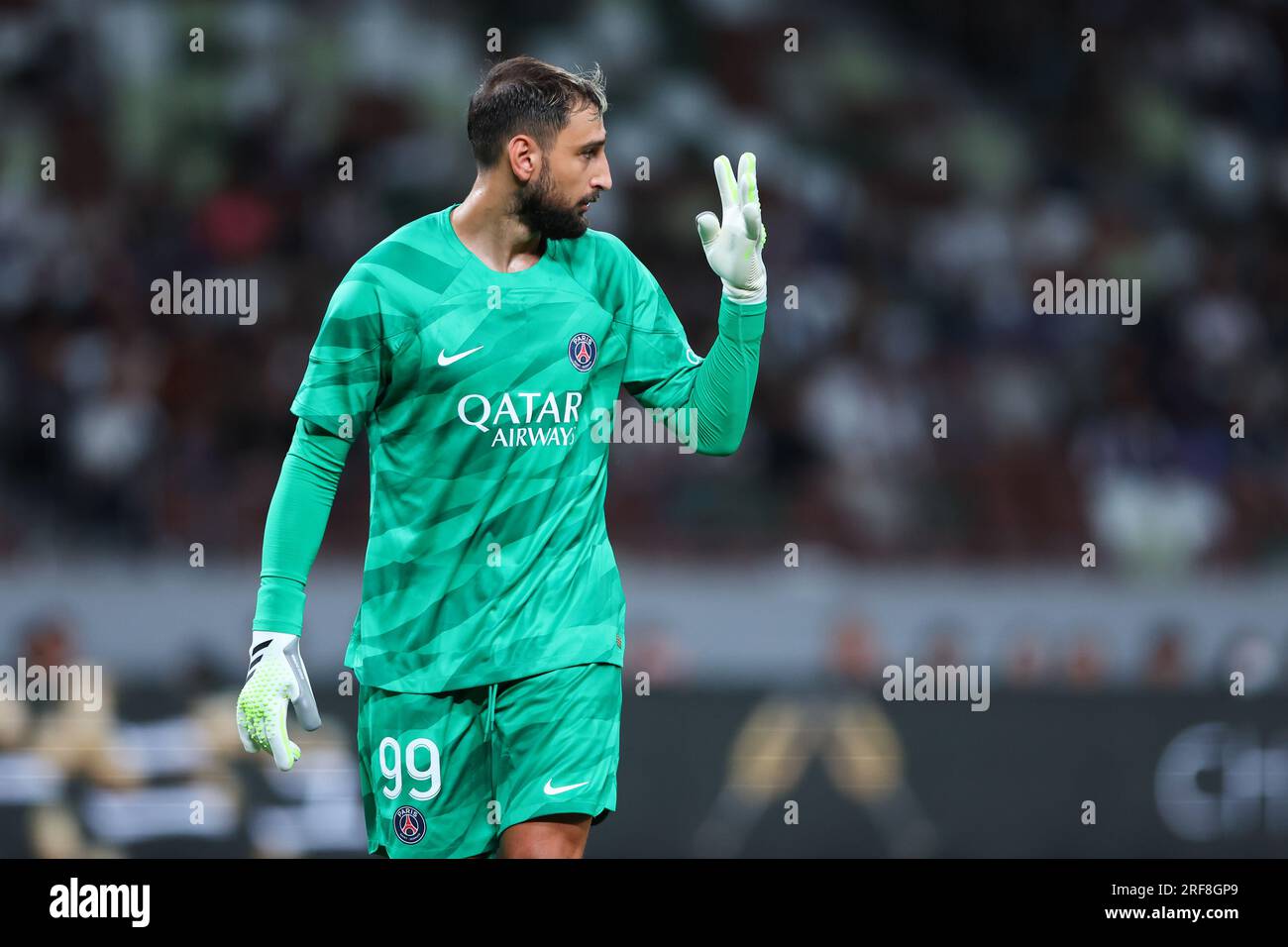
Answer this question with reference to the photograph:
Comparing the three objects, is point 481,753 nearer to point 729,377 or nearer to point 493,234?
point 729,377

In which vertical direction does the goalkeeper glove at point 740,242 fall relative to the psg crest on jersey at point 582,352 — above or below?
above

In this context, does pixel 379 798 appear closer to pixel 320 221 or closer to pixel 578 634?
pixel 578 634

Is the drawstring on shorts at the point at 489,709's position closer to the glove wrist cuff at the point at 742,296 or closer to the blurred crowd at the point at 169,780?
the glove wrist cuff at the point at 742,296

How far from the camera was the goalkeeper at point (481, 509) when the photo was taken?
12.9 ft

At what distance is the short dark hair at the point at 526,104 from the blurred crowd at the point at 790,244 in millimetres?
4824

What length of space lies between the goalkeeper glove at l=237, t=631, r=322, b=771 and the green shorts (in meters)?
0.18

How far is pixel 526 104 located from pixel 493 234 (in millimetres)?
310

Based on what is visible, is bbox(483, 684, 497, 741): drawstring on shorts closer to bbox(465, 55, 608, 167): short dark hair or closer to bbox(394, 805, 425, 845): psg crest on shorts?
bbox(394, 805, 425, 845): psg crest on shorts

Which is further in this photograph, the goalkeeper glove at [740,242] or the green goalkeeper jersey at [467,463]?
the goalkeeper glove at [740,242]

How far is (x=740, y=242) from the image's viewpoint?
4.17 meters

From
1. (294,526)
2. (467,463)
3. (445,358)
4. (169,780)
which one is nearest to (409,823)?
(294,526)

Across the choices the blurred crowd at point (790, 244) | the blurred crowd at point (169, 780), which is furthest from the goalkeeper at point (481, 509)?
the blurred crowd at point (790, 244)

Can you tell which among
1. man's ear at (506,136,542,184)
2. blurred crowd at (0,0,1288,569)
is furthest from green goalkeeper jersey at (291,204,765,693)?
blurred crowd at (0,0,1288,569)

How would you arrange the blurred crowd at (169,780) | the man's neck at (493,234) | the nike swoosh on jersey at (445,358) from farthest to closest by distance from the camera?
the blurred crowd at (169,780), the man's neck at (493,234), the nike swoosh on jersey at (445,358)
